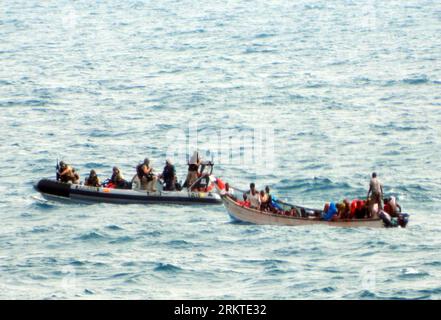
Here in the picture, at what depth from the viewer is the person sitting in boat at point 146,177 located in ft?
152

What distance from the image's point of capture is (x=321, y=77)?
83.8m

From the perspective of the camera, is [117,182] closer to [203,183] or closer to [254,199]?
[203,183]

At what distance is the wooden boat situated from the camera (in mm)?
40500

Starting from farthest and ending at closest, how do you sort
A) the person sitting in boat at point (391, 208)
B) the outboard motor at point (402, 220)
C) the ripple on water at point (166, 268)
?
1. the person sitting in boat at point (391, 208)
2. the outboard motor at point (402, 220)
3. the ripple on water at point (166, 268)

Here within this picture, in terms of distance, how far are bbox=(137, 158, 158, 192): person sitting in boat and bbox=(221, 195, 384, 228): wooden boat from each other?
12.8 feet

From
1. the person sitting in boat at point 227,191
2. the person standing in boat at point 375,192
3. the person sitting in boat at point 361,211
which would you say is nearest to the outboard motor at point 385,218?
the person standing in boat at point 375,192

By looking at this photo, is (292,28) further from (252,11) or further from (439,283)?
(439,283)

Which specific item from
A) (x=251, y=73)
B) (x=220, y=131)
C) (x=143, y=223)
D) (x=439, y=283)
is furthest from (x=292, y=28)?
(x=439, y=283)

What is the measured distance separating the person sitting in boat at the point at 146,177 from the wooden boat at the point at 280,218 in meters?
3.89

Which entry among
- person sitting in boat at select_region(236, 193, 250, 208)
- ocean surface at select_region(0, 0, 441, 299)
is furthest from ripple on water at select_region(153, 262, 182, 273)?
person sitting in boat at select_region(236, 193, 250, 208)

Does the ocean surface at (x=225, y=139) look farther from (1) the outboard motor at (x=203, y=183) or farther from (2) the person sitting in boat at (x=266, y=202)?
(1) the outboard motor at (x=203, y=183)

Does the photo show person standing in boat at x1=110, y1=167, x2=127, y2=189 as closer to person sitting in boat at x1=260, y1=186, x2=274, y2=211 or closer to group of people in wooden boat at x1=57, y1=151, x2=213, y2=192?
group of people in wooden boat at x1=57, y1=151, x2=213, y2=192

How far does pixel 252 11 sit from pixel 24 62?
41396mm

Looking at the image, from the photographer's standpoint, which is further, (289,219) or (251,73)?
(251,73)
